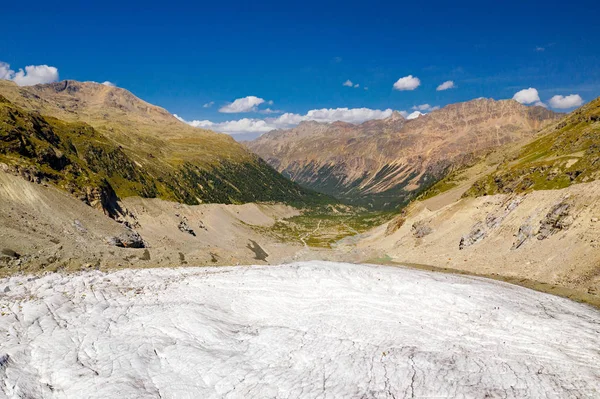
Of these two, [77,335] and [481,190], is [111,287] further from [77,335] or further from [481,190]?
[481,190]

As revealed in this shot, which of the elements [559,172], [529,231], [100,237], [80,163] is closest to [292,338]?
[529,231]

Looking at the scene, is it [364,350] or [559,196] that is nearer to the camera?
[364,350]

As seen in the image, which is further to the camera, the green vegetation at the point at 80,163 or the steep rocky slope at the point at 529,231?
the green vegetation at the point at 80,163

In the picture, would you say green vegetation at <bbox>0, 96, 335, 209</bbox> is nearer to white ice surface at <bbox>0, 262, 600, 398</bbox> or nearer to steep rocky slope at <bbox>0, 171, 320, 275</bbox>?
steep rocky slope at <bbox>0, 171, 320, 275</bbox>

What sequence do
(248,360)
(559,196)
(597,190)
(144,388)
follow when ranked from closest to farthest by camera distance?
(144,388), (248,360), (597,190), (559,196)

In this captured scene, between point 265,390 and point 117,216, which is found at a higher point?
point 117,216

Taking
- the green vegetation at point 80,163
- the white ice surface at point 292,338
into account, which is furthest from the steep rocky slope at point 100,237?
the white ice surface at point 292,338

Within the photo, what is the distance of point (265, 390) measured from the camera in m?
20.1

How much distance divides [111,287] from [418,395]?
27.9 meters

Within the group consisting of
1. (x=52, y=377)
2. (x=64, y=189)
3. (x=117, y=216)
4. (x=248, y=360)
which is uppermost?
(x=64, y=189)

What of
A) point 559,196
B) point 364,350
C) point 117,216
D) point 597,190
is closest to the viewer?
point 364,350

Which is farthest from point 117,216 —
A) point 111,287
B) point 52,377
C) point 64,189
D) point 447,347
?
point 447,347

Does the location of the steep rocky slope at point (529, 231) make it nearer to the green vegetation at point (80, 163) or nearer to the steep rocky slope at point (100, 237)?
the steep rocky slope at point (100, 237)

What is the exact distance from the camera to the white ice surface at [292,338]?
66.4 feet
